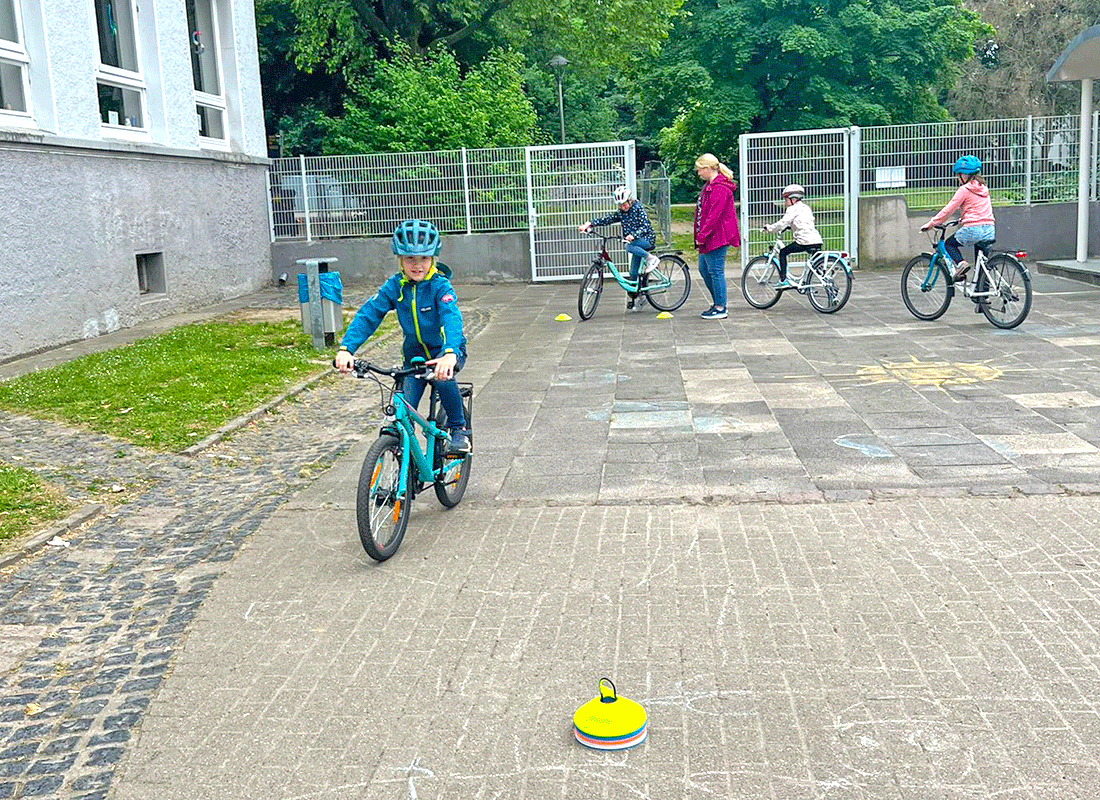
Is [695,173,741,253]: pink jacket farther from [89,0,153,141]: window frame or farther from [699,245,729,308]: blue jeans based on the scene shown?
[89,0,153,141]: window frame

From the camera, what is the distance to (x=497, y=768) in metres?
3.66

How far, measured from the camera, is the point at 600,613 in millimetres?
4926

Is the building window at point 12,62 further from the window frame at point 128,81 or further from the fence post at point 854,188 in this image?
the fence post at point 854,188

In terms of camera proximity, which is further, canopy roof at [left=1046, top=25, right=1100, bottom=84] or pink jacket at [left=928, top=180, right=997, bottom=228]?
canopy roof at [left=1046, top=25, right=1100, bottom=84]

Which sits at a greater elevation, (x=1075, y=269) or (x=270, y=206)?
(x=270, y=206)

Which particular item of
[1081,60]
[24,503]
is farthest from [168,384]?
[1081,60]

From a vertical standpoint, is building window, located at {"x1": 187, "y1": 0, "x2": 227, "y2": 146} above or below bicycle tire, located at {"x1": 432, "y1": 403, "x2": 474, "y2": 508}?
above

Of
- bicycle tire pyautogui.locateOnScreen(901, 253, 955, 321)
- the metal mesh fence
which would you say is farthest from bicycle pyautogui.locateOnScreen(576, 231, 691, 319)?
the metal mesh fence

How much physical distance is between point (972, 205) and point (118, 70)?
1125cm

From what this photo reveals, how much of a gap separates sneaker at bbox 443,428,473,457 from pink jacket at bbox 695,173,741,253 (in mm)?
8382

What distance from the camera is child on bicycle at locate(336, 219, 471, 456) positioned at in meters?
6.00

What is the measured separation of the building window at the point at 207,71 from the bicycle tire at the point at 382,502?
571 inches

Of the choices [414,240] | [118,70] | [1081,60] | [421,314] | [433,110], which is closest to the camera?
[414,240]

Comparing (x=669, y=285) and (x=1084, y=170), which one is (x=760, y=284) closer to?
(x=669, y=285)
